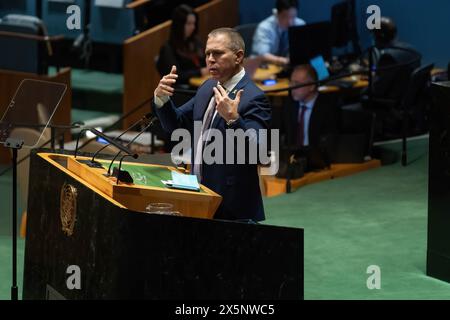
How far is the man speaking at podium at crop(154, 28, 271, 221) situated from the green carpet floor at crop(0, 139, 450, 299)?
5.09 ft

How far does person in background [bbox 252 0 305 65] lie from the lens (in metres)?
11.8

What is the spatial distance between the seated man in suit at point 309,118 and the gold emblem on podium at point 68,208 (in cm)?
480

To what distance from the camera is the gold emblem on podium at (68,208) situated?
186 inches

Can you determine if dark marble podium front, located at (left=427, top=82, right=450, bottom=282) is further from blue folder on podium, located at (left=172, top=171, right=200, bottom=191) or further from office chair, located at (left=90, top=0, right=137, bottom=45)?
office chair, located at (left=90, top=0, right=137, bottom=45)

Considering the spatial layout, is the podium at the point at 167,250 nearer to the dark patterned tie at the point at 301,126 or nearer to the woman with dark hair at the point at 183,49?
the dark patterned tie at the point at 301,126

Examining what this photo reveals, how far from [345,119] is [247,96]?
551cm

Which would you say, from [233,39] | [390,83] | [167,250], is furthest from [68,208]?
[390,83]

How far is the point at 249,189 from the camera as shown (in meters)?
5.02

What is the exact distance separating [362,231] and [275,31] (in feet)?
14.5

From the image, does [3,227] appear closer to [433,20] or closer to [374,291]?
[374,291]

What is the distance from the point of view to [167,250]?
14.2ft

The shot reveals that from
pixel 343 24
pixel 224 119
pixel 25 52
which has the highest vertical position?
pixel 224 119

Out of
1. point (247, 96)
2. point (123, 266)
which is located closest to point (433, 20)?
point (247, 96)

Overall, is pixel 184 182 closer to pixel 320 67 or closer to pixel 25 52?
pixel 320 67
